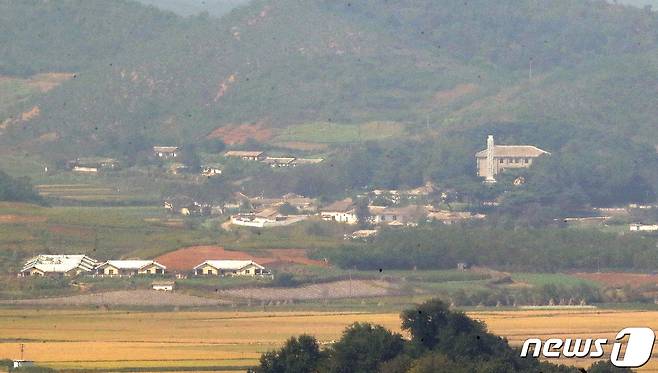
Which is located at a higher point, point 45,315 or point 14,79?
point 14,79

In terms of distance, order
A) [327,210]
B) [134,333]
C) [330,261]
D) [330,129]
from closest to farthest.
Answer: [134,333]
[330,261]
[327,210]
[330,129]

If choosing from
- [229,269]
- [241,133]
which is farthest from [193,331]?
[241,133]

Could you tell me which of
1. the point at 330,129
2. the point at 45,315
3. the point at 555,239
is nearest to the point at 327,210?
the point at 555,239

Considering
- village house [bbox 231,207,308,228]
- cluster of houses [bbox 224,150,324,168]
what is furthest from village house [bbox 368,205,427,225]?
cluster of houses [bbox 224,150,324,168]

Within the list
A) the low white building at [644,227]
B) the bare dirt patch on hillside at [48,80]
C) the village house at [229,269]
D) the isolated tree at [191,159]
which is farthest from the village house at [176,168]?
the village house at [229,269]

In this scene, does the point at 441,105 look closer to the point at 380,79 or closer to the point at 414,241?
the point at 380,79

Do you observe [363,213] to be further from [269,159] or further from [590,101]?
[590,101]
